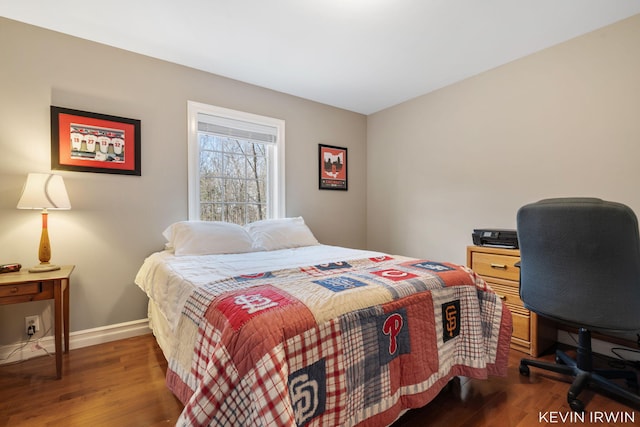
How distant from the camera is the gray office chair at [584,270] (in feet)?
4.45

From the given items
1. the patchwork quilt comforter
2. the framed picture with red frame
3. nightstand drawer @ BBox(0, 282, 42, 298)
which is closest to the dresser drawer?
the patchwork quilt comforter

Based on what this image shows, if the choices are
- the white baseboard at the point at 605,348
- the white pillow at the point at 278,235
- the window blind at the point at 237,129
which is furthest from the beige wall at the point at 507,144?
the window blind at the point at 237,129

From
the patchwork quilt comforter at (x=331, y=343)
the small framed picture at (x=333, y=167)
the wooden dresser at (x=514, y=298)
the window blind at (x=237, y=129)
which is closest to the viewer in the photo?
the patchwork quilt comforter at (x=331, y=343)

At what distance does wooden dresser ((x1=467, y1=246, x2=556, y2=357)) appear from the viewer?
212cm

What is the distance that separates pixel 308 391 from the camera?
3.32 ft

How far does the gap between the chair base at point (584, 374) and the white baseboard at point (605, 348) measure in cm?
42

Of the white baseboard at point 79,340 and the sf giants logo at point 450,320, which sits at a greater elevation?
the sf giants logo at point 450,320

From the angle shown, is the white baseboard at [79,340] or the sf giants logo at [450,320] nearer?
the sf giants logo at [450,320]

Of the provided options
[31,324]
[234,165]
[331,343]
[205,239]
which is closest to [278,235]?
[205,239]

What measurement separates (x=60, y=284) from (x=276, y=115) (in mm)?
2401

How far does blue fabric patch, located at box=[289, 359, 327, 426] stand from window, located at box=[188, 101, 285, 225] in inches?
84.7

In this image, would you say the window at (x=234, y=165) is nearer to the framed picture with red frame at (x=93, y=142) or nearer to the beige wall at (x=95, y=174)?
the beige wall at (x=95, y=174)

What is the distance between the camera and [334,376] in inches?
42.4

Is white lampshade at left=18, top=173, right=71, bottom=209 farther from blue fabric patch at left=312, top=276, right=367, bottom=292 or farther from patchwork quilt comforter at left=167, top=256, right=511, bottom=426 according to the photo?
blue fabric patch at left=312, top=276, right=367, bottom=292
